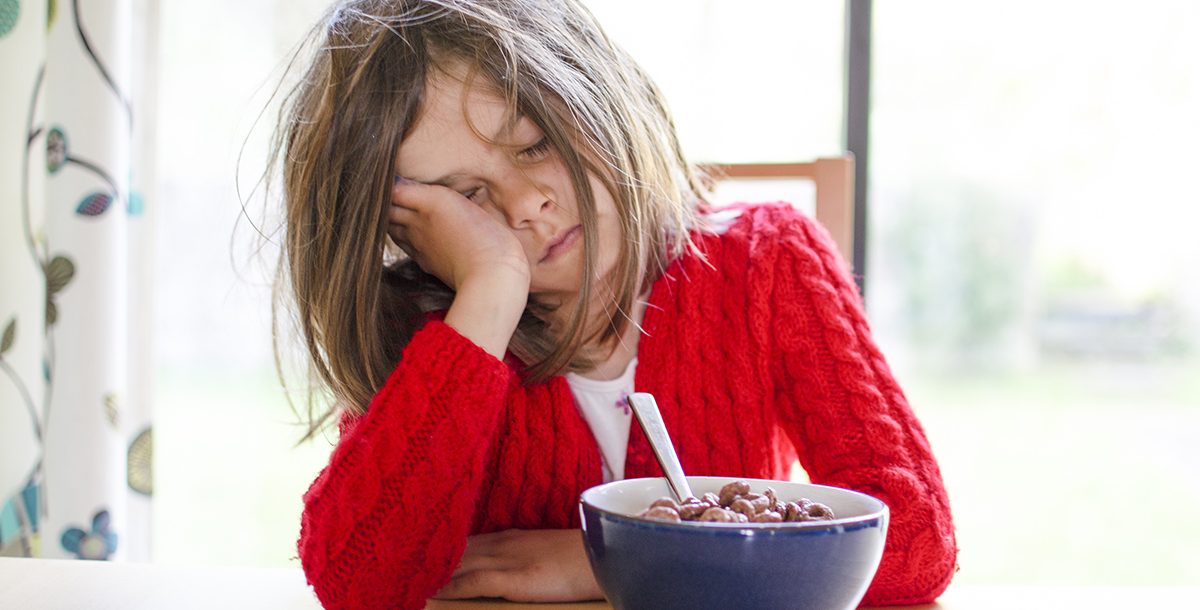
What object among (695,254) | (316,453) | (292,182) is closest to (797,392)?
(695,254)

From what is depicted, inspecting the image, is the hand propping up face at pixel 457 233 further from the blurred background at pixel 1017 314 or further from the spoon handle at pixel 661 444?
the blurred background at pixel 1017 314

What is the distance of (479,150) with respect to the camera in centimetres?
85

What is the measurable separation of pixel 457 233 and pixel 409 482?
227 millimetres

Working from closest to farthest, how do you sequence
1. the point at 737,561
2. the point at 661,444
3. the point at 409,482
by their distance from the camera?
the point at 737,561
the point at 661,444
the point at 409,482

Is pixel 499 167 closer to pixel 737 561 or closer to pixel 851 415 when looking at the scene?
pixel 851 415

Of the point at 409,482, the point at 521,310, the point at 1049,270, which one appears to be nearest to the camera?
the point at 409,482

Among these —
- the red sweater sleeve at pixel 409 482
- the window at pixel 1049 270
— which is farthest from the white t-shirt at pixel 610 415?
the window at pixel 1049 270

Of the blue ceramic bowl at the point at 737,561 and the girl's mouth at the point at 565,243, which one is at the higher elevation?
the girl's mouth at the point at 565,243

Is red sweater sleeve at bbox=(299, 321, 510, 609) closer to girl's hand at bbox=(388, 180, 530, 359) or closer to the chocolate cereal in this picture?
girl's hand at bbox=(388, 180, 530, 359)

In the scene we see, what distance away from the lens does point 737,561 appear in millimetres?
446

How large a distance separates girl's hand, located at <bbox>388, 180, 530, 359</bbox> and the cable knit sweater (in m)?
0.04

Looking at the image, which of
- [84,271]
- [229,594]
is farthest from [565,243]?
[84,271]

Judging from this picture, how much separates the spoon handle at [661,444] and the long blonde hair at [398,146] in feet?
0.95

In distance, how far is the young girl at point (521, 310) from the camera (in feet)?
2.33
